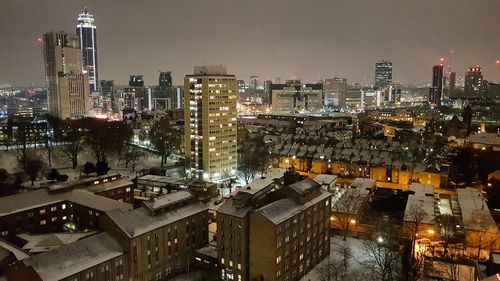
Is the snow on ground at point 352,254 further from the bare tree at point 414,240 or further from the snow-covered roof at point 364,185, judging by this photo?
the snow-covered roof at point 364,185

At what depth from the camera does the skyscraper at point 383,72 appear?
154875 mm

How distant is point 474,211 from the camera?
65.1ft

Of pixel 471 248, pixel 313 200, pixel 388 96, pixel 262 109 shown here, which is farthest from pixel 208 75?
pixel 388 96

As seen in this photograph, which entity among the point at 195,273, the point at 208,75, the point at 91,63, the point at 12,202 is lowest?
the point at 195,273

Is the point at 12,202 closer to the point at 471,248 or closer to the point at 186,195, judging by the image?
the point at 186,195

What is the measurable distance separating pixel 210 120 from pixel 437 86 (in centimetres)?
9838

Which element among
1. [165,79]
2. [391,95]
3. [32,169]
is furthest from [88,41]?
[32,169]

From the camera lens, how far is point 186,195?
1788cm

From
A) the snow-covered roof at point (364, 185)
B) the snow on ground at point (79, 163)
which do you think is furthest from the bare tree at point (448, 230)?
the snow on ground at point (79, 163)

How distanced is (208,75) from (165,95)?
7877 centimetres

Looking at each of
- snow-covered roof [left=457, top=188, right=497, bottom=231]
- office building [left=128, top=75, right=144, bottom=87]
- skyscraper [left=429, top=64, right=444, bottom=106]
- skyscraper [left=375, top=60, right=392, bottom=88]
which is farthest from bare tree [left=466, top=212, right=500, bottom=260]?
skyscraper [left=375, top=60, right=392, bottom=88]

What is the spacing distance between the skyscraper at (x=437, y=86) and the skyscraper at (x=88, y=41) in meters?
102

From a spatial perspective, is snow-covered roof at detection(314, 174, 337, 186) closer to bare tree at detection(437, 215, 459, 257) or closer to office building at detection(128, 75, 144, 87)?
bare tree at detection(437, 215, 459, 257)

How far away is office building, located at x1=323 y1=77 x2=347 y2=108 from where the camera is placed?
110 metres
